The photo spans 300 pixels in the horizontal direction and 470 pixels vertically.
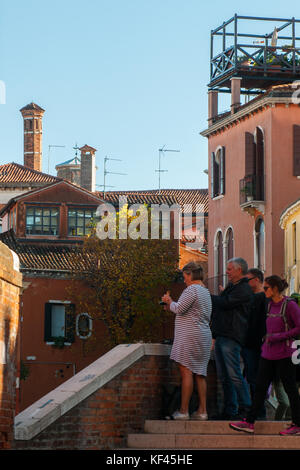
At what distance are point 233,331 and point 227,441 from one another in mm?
1383

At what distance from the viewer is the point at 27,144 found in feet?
244

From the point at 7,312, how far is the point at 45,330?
122ft

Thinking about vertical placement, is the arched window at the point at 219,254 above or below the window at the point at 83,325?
above

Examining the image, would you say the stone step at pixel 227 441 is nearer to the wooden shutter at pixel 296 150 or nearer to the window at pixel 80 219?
the wooden shutter at pixel 296 150

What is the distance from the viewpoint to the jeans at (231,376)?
12.0 meters

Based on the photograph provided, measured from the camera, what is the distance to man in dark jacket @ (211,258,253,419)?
1205cm

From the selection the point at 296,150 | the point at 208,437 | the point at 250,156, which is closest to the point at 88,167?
the point at 250,156

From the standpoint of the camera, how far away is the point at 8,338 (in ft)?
35.9

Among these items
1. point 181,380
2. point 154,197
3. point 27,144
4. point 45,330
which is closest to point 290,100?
point 45,330

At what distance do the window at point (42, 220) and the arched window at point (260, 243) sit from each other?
16.6m

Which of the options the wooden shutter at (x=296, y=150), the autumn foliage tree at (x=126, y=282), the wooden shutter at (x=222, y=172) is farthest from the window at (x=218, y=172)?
the autumn foliage tree at (x=126, y=282)

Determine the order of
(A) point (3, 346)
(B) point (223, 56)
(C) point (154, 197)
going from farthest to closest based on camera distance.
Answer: (C) point (154, 197), (B) point (223, 56), (A) point (3, 346)

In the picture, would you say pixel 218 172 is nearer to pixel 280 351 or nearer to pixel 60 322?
pixel 60 322

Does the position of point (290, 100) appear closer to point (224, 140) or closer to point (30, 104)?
point (224, 140)
